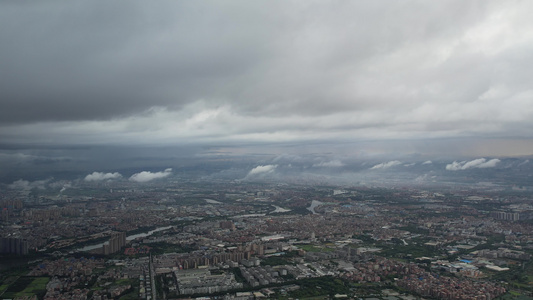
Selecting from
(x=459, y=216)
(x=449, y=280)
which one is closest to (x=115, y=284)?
(x=449, y=280)

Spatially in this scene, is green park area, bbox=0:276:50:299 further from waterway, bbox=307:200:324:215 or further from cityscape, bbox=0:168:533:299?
waterway, bbox=307:200:324:215

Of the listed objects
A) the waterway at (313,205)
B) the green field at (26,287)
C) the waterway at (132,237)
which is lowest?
the waterway at (313,205)

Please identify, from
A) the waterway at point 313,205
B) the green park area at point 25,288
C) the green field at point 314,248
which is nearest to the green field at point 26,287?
the green park area at point 25,288

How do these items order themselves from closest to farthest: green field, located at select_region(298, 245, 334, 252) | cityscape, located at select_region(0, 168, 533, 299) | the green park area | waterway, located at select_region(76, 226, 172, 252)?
the green park area < cityscape, located at select_region(0, 168, 533, 299) < green field, located at select_region(298, 245, 334, 252) < waterway, located at select_region(76, 226, 172, 252)

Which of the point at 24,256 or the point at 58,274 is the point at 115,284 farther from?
the point at 24,256

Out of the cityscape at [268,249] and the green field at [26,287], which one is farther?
the cityscape at [268,249]

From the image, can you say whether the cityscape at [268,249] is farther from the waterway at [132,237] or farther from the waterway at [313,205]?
the waterway at [313,205]

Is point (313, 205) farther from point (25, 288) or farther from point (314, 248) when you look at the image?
point (25, 288)

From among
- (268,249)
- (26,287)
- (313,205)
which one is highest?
(26,287)

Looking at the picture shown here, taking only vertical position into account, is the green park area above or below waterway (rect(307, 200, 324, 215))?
above

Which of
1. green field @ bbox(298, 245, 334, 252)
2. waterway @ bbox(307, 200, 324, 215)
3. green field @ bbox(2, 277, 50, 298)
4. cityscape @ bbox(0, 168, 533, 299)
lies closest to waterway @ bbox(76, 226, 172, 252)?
cityscape @ bbox(0, 168, 533, 299)

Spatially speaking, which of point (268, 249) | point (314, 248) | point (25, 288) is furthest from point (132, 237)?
point (314, 248)

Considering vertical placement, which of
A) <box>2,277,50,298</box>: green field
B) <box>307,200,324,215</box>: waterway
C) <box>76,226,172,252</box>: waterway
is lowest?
<box>307,200,324,215</box>: waterway

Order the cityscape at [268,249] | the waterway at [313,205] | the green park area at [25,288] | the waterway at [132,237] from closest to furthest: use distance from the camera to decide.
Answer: the green park area at [25,288]
the cityscape at [268,249]
the waterway at [132,237]
the waterway at [313,205]
